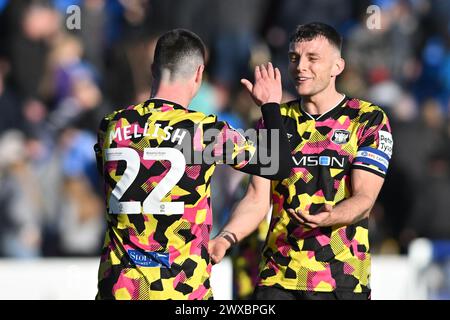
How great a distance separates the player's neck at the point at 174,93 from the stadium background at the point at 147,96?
12.4 ft

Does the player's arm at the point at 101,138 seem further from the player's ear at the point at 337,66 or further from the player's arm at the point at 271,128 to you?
the player's ear at the point at 337,66

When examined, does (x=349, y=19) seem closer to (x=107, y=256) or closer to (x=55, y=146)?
(x=55, y=146)

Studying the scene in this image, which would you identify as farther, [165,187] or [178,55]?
[178,55]

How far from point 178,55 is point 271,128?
24.6 inches

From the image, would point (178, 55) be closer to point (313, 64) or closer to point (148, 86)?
point (313, 64)

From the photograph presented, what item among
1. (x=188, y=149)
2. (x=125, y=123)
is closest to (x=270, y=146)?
(x=188, y=149)

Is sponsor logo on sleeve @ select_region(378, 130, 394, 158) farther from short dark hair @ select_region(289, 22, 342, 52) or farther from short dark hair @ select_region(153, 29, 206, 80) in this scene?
short dark hair @ select_region(153, 29, 206, 80)

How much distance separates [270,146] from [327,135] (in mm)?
824

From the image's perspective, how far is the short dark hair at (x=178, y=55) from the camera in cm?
529

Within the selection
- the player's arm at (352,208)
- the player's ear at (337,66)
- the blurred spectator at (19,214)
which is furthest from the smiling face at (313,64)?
the blurred spectator at (19,214)

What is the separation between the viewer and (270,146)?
5.26 metres

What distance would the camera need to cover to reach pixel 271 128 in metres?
5.31

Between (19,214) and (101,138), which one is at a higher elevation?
(101,138)

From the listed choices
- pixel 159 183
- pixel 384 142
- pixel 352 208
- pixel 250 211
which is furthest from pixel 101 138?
pixel 384 142
